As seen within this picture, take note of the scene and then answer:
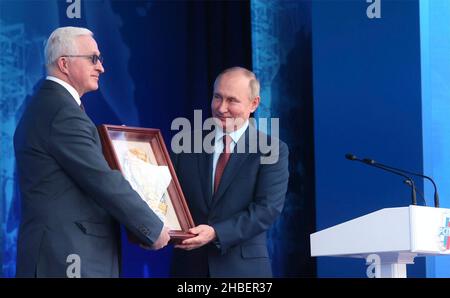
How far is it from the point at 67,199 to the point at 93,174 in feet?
0.49

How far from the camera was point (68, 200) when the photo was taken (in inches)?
155

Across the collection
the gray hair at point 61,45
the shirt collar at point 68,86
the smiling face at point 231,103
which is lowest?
the smiling face at point 231,103

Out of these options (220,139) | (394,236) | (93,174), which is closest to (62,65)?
(93,174)

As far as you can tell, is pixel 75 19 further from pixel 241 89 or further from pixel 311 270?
pixel 311 270

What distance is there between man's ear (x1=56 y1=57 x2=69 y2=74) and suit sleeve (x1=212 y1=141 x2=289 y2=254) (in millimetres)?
1006

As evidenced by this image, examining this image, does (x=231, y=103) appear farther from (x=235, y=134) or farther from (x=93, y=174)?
(x=93, y=174)

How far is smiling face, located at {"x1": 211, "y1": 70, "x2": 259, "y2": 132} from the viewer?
15.6ft

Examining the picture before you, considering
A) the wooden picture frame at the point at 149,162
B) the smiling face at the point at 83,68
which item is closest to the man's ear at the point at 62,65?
the smiling face at the point at 83,68

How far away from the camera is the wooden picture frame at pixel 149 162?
4250 mm

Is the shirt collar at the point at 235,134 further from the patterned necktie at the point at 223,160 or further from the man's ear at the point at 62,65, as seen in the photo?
the man's ear at the point at 62,65

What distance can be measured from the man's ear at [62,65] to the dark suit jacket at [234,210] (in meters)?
0.89

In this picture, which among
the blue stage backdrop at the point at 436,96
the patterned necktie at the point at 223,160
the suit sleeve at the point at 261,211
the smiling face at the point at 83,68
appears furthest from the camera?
the blue stage backdrop at the point at 436,96

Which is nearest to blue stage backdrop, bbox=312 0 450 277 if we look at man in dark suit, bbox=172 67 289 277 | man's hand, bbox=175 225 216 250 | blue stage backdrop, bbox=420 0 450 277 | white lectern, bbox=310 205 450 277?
blue stage backdrop, bbox=420 0 450 277
